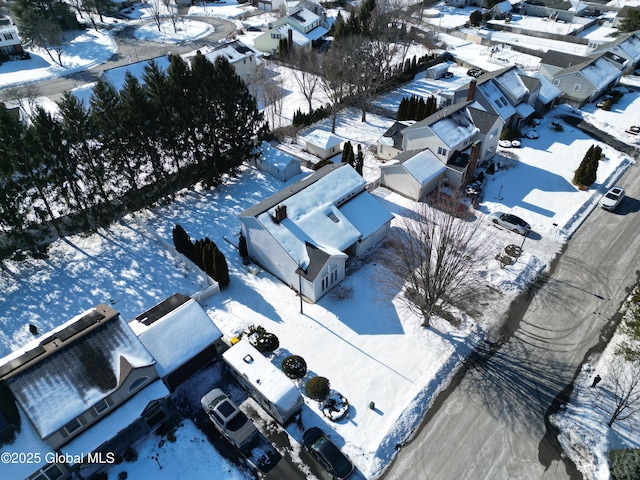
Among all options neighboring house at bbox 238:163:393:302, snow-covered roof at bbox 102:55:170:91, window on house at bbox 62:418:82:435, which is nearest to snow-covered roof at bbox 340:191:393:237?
neighboring house at bbox 238:163:393:302

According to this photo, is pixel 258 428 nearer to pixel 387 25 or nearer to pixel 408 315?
pixel 408 315

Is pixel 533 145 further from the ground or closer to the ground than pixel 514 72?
closer to the ground

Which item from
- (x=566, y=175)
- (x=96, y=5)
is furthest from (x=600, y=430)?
(x=96, y=5)

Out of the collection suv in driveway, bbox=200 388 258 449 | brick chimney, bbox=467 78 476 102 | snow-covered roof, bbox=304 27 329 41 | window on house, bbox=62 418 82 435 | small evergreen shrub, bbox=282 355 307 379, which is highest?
brick chimney, bbox=467 78 476 102

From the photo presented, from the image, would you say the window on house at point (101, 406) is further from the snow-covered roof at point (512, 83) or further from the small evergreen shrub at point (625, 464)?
the snow-covered roof at point (512, 83)

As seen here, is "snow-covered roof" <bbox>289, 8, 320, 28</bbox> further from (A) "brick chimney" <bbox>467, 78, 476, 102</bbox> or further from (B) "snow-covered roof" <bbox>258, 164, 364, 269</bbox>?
(B) "snow-covered roof" <bbox>258, 164, 364, 269</bbox>

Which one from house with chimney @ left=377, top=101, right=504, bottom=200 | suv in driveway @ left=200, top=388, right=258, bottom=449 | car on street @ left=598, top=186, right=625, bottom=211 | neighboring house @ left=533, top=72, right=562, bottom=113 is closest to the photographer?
suv in driveway @ left=200, top=388, right=258, bottom=449

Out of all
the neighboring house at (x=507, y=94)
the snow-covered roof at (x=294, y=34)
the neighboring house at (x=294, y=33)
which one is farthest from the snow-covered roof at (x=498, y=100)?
the snow-covered roof at (x=294, y=34)
